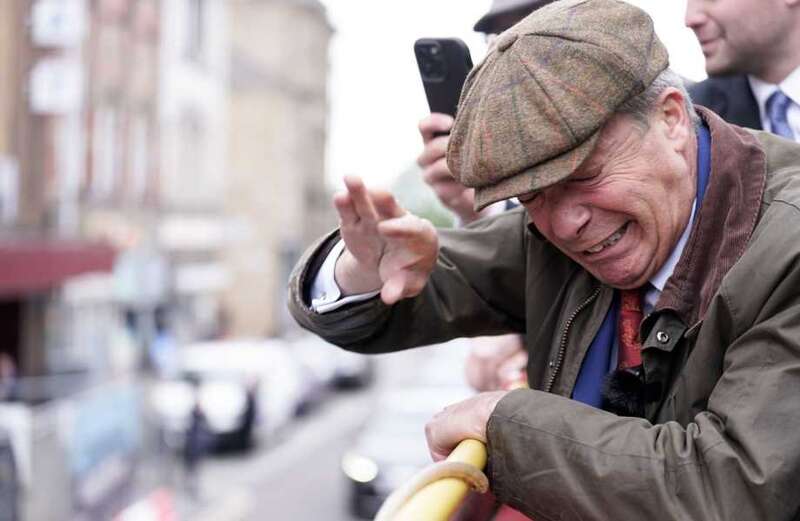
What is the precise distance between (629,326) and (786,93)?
34.1 inches

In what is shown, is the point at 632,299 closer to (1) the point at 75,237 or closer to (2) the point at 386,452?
(2) the point at 386,452

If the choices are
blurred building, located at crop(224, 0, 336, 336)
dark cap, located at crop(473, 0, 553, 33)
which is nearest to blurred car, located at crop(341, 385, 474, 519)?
dark cap, located at crop(473, 0, 553, 33)

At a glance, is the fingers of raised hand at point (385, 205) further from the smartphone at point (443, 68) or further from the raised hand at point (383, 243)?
the smartphone at point (443, 68)

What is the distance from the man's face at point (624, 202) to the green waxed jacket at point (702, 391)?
7cm

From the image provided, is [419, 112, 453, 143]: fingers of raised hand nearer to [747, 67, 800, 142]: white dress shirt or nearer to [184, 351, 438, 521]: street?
[747, 67, 800, 142]: white dress shirt

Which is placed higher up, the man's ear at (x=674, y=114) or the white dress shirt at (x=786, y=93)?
the man's ear at (x=674, y=114)

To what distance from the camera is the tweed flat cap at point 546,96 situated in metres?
1.81

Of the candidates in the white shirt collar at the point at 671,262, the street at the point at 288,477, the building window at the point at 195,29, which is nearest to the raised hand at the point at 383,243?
the white shirt collar at the point at 671,262

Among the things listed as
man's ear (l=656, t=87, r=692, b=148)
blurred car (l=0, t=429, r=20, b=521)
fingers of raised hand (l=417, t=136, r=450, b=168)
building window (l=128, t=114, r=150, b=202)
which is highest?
man's ear (l=656, t=87, r=692, b=148)

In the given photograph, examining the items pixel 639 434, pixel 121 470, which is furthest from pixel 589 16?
pixel 121 470

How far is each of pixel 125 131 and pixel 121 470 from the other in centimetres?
1378

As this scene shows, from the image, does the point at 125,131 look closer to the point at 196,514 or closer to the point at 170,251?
the point at 170,251

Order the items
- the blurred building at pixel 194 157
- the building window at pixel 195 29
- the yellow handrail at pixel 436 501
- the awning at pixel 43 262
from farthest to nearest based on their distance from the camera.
Answer: the building window at pixel 195 29 < the blurred building at pixel 194 157 < the awning at pixel 43 262 < the yellow handrail at pixel 436 501

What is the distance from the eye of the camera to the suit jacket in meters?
2.67
